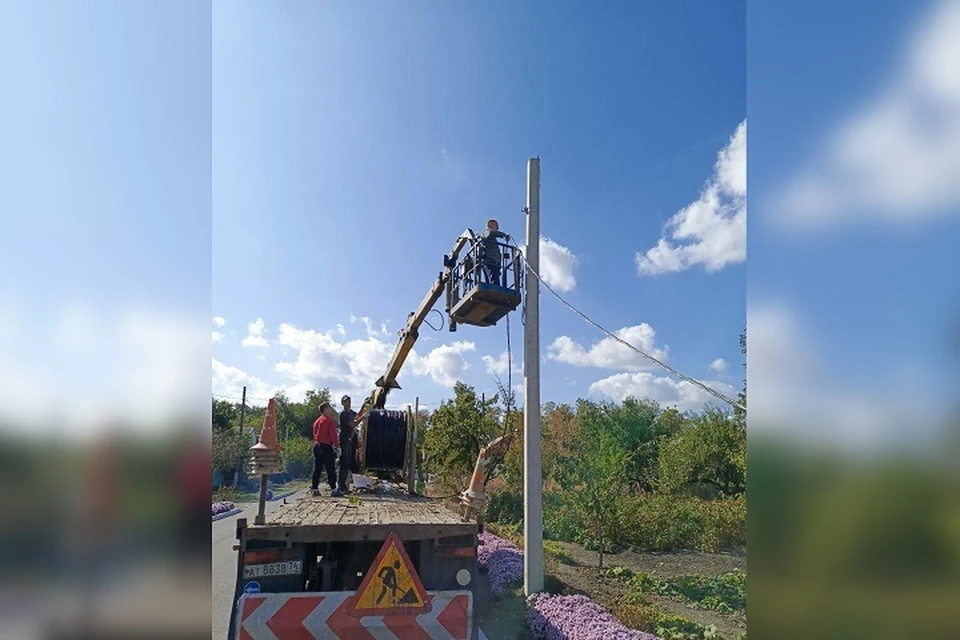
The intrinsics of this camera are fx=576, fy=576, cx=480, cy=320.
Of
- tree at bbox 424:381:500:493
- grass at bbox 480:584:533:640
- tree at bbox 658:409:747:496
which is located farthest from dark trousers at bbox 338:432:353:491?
tree at bbox 658:409:747:496

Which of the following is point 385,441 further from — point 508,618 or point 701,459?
point 701,459

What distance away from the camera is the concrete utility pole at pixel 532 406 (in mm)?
6109

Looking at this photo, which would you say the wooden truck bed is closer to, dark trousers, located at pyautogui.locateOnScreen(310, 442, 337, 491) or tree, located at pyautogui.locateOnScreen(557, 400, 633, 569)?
dark trousers, located at pyautogui.locateOnScreen(310, 442, 337, 491)

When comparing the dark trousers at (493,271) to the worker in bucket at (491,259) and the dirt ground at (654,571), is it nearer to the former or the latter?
the worker in bucket at (491,259)

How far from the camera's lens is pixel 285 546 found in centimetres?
429

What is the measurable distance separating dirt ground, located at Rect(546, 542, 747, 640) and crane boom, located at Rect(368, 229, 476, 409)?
4.05 metres

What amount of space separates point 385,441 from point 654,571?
4386 millimetres

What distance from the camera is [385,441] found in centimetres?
924

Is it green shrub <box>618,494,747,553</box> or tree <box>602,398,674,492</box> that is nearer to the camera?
green shrub <box>618,494,747,553</box>

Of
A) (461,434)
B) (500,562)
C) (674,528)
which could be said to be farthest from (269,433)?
(461,434)

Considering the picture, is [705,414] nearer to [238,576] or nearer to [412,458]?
[412,458]

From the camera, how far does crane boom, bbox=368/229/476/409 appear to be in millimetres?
8281
